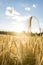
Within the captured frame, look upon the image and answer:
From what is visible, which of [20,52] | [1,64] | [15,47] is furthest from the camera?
[15,47]

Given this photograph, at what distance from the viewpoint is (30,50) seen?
1.61 meters

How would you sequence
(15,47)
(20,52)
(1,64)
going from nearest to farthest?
(1,64), (20,52), (15,47)

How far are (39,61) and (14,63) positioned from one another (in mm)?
196

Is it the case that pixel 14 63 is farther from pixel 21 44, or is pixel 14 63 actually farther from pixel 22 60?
pixel 21 44

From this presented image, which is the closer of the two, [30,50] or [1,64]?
[1,64]

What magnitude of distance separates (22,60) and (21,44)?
20 cm

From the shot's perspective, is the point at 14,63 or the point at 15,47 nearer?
the point at 14,63

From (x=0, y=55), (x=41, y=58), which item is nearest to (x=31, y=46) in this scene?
(x=41, y=58)

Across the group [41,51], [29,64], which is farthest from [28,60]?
[41,51]

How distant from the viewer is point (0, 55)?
1535 mm

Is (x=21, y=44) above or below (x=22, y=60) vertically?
above

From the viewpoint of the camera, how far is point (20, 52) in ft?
5.09

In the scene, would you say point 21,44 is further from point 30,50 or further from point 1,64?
point 1,64

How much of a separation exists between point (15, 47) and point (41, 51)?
0.75 feet
